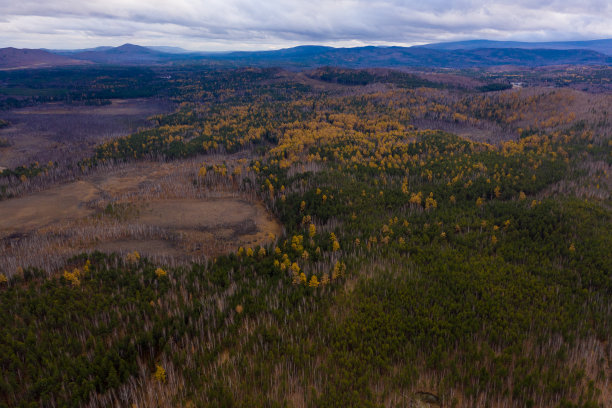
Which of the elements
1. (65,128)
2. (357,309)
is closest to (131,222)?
(357,309)

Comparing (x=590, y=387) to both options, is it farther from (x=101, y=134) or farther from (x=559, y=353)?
(x=101, y=134)

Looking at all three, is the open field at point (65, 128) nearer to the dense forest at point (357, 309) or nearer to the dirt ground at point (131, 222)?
the dirt ground at point (131, 222)

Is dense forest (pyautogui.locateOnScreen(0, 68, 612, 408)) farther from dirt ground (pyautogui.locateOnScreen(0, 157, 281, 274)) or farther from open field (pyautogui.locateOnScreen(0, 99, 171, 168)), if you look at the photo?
open field (pyautogui.locateOnScreen(0, 99, 171, 168))

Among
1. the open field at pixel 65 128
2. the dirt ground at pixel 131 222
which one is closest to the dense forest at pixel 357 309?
the dirt ground at pixel 131 222

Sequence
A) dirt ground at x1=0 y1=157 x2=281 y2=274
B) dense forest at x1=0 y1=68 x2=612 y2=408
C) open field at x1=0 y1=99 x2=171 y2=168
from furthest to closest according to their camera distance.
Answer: open field at x1=0 y1=99 x2=171 y2=168, dirt ground at x1=0 y1=157 x2=281 y2=274, dense forest at x1=0 y1=68 x2=612 y2=408

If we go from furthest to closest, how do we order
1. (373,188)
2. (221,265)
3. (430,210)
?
(373,188), (430,210), (221,265)

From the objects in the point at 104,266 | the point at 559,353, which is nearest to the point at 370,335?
the point at 559,353

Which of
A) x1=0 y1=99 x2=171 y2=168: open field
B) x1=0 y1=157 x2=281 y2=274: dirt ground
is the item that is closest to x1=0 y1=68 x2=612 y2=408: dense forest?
x1=0 y1=157 x2=281 y2=274: dirt ground
